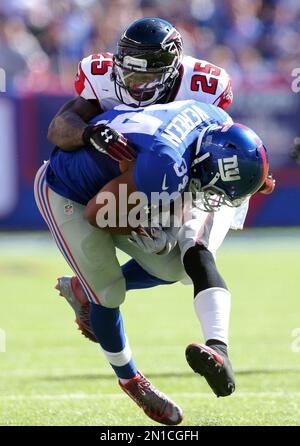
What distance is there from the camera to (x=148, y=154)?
412 cm

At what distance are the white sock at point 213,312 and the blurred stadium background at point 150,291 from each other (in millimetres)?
925

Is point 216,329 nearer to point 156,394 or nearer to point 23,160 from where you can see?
point 156,394

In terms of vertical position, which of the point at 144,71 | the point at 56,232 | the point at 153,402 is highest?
the point at 144,71

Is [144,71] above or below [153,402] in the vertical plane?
above

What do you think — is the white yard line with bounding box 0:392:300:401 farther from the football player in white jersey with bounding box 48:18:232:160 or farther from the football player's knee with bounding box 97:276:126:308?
the football player in white jersey with bounding box 48:18:232:160

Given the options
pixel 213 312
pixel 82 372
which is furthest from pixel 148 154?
pixel 82 372

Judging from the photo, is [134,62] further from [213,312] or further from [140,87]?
[213,312]

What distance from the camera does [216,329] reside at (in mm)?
4086

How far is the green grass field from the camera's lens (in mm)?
4844

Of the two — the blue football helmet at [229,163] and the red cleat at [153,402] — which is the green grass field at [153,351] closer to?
the red cleat at [153,402]

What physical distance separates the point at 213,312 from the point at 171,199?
504mm

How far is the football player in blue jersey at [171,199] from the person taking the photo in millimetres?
4098

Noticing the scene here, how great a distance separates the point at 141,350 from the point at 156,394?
189 cm

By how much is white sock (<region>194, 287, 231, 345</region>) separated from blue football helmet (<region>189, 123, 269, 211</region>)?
0.42 meters
